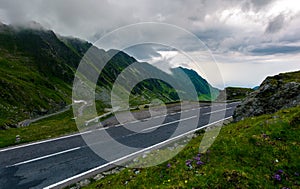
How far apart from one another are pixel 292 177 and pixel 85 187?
9643mm

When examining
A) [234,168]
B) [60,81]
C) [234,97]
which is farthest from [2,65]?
[234,168]

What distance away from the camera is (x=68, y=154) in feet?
54.2

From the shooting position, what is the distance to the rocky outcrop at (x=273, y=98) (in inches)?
752

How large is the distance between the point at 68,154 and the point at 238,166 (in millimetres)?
11912

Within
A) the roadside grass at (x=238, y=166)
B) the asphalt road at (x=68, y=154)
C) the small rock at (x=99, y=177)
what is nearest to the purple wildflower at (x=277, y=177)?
the roadside grass at (x=238, y=166)

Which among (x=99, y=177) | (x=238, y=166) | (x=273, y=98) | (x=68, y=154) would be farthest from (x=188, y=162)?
(x=273, y=98)

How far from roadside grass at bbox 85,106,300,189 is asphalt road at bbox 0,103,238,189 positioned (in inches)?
110

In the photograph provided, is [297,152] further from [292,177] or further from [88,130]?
[88,130]

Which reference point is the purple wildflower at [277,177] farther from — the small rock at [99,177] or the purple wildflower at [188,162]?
the small rock at [99,177]

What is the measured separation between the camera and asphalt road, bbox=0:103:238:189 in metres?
12.8

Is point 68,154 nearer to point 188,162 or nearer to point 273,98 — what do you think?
point 188,162

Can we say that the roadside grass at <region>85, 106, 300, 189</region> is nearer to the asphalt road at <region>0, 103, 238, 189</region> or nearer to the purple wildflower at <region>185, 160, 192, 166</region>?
the purple wildflower at <region>185, 160, 192, 166</region>

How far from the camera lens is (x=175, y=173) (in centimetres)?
1023

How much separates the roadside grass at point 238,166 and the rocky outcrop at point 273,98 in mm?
6844
